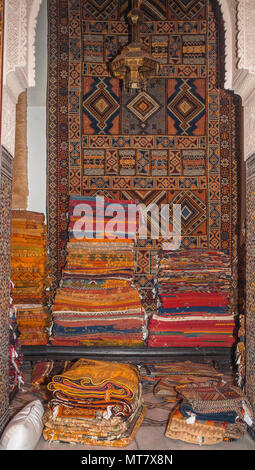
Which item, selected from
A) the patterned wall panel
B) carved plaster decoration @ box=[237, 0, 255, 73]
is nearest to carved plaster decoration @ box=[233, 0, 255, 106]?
carved plaster decoration @ box=[237, 0, 255, 73]

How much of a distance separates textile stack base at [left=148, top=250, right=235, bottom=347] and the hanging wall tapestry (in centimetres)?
66

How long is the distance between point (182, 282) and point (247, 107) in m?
1.78

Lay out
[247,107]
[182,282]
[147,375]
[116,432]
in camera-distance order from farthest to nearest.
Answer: [182,282] < [147,375] < [247,107] < [116,432]

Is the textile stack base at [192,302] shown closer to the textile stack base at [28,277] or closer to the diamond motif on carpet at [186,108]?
the textile stack base at [28,277]

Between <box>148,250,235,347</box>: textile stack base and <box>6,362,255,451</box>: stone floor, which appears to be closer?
<box>6,362,255,451</box>: stone floor

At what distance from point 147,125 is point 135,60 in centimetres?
143

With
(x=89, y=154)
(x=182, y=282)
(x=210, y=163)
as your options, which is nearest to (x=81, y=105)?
(x=89, y=154)

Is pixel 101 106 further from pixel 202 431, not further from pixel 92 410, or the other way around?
pixel 202 431

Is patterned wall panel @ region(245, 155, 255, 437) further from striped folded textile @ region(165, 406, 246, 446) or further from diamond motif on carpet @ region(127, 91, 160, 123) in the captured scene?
diamond motif on carpet @ region(127, 91, 160, 123)

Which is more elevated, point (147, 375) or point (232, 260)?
point (232, 260)

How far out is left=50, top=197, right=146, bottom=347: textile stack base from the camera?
12.5 ft

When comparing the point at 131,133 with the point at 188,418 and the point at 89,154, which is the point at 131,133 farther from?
the point at 188,418

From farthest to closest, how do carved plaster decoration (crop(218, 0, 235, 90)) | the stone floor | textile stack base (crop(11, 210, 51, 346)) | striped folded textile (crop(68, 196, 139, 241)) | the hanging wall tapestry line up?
the hanging wall tapestry
striped folded textile (crop(68, 196, 139, 241))
textile stack base (crop(11, 210, 51, 346))
carved plaster decoration (crop(218, 0, 235, 90))
the stone floor

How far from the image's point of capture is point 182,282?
400 centimetres
